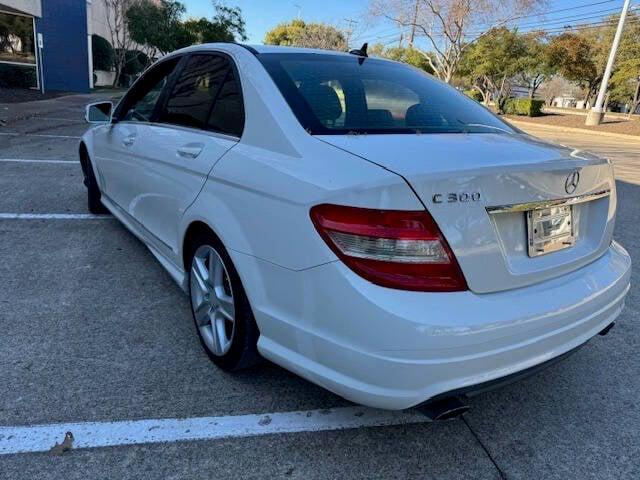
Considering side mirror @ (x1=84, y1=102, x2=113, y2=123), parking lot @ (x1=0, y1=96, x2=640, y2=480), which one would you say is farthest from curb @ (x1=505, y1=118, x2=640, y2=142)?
side mirror @ (x1=84, y1=102, x2=113, y2=123)

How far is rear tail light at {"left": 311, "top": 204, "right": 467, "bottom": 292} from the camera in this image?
1.77 meters

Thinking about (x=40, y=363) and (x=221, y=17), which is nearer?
(x=40, y=363)

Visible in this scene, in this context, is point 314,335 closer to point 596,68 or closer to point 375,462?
point 375,462

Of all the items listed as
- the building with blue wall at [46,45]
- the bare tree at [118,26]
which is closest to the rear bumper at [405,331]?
the building with blue wall at [46,45]

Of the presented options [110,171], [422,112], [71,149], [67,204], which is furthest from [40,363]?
[71,149]

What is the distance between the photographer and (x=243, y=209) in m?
2.26

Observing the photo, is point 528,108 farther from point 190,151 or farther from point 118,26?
point 190,151

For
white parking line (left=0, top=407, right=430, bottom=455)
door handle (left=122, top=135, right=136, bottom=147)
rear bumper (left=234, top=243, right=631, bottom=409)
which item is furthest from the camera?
door handle (left=122, top=135, right=136, bottom=147)

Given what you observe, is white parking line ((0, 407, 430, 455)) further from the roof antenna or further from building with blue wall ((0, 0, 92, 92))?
building with blue wall ((0, 0, 92, 92))

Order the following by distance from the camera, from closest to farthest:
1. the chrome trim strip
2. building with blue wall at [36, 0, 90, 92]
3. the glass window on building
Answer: the chrome trim strip → the glass window on building → building with blue wall at [36, 0, 90, 92]

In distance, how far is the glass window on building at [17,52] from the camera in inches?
803

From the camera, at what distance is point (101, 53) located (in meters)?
30.4

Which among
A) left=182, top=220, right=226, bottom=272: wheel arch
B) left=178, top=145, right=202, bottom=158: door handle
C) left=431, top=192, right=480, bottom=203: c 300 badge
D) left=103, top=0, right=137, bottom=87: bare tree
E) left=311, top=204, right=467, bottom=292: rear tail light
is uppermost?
left=103, top=0, right=137, bottom=87: bare tree

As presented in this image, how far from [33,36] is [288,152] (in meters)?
24.1
